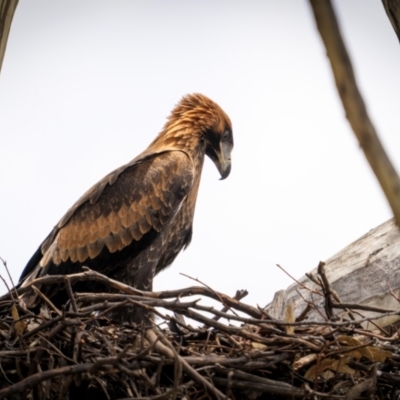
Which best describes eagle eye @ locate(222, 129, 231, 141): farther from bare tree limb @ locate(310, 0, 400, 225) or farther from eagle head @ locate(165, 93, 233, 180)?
bare tree limb @ locate(310, 0, 400, 225)

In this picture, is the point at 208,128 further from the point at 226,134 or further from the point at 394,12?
the point at 394,12

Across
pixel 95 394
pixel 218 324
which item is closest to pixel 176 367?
pixel 218 324

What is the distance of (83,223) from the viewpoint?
22.4 feet

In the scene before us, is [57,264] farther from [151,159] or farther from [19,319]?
[19,319]

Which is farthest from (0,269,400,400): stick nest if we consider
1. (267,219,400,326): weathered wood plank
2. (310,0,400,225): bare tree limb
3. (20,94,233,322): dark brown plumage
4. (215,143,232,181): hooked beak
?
(215,143,232,181): hooked beak

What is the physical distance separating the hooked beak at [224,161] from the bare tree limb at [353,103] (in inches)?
202

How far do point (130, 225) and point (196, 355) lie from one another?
2.26 m

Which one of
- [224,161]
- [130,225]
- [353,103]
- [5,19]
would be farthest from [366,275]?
[353,103]

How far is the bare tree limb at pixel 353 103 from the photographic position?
236 centimetres

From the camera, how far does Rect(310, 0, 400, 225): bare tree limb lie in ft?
7.75

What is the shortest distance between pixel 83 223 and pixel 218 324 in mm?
2557

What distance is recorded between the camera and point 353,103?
2.42 metres

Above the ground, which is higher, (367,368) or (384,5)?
(384,5)

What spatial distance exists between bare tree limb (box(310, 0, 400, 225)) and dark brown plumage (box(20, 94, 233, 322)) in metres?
4.02
